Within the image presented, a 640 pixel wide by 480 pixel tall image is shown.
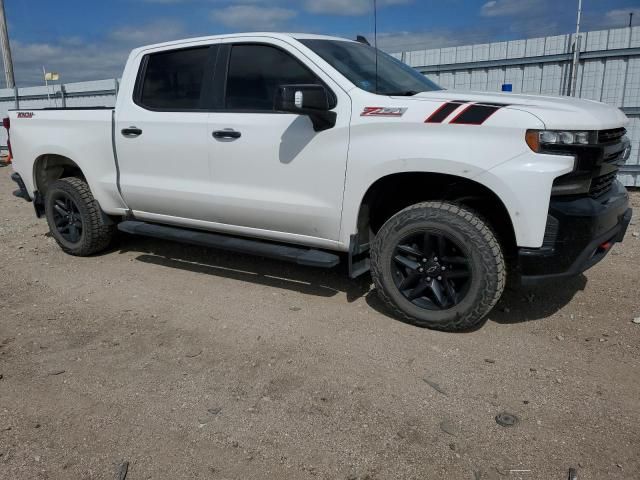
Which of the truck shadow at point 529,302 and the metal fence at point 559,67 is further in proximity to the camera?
the metal fence at point 559,67

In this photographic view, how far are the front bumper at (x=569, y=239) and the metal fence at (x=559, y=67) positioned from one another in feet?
20.1

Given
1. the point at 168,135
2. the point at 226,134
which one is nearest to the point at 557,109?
the point at 226,134

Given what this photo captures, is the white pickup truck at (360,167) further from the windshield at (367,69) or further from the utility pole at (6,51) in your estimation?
the utility pole at (6,51)

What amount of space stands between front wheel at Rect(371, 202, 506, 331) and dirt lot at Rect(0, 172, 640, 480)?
0.55 ft

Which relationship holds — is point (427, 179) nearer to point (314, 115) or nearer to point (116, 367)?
point (314, 115)

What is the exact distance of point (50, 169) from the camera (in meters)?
5.80

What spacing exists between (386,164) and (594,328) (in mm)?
1833

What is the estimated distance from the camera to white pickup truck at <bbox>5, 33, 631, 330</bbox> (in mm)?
3223

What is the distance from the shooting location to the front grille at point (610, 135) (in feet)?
10.7

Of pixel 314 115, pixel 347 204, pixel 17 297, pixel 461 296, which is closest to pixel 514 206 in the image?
pixel 461 296

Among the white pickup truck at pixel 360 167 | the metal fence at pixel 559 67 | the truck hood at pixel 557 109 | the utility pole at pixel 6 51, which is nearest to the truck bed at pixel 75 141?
the white pickup truck at pixel 360 167

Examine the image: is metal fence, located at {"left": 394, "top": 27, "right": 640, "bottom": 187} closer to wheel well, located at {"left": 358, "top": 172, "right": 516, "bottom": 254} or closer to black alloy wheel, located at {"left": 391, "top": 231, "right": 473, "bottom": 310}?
wheel well, located at {"left": 358, "top": 172, "right": 516, "bottom": 254}

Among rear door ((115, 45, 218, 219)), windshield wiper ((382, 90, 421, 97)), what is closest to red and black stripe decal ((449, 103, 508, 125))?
windshield wiper ((382, 90, 421, 97))

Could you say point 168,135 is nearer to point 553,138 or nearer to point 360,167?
point 360,167
